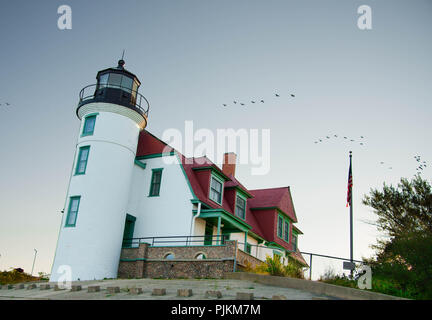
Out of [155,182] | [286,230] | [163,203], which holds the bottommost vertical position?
[163,203]

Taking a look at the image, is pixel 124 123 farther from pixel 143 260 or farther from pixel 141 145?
pixel 143 260

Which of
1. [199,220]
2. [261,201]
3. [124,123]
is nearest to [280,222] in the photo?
[261,201]

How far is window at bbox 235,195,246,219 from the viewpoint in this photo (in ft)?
91.6

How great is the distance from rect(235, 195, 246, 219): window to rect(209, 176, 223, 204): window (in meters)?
2.17

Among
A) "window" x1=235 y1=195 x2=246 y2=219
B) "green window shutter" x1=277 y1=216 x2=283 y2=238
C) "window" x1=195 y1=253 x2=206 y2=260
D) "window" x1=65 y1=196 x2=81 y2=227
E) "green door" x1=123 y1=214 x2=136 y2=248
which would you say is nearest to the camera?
"window" x1=195 y1=253 x2=206 y2=260

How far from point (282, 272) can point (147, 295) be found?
19.4 feet

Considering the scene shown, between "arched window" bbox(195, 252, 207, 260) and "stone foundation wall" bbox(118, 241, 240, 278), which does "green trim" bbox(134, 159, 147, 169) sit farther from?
"arched window" bbox(195, 252, 207, 260)

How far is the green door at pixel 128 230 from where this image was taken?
24031 mm

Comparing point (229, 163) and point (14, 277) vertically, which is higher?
point (229, 163)

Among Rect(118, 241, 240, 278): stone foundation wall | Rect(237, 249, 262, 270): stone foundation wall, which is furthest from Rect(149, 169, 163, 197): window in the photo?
Rect(237, 249, 262, 270): stone foundation wall

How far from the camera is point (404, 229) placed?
27578 millimetres

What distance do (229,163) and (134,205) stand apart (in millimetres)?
9630

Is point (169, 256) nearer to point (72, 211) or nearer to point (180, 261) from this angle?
point (180, 261)

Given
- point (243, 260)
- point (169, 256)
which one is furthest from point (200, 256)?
point (243, 260)
